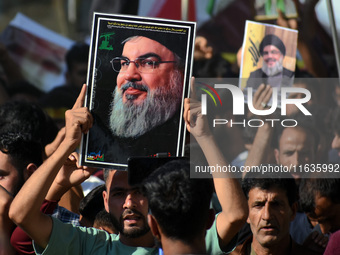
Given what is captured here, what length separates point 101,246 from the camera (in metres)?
3.28

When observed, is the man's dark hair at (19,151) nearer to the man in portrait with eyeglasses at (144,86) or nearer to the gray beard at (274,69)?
the man in portrait with eyeglasses at (144,86)

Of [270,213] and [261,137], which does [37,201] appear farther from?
[261,137]

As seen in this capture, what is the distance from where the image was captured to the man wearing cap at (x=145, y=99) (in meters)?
3.42

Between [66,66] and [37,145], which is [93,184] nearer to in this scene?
[37,145]

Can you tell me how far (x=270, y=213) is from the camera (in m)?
3.74

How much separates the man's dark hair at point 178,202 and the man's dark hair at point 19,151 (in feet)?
3.82

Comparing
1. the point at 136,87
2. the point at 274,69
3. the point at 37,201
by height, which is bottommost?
the point at 37,201

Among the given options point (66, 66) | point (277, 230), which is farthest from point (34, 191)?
point (66, 66)

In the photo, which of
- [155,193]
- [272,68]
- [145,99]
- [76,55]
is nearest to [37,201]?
[155,193]

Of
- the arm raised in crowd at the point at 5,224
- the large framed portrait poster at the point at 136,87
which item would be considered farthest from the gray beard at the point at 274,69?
the arm raised in crowd at the point at 5,224

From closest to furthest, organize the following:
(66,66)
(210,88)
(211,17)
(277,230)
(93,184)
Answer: (277,230) < (210,88) < (93,184) < (66,66) < (211,17)

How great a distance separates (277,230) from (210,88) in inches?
42.9

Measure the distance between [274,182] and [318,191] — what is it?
55cm

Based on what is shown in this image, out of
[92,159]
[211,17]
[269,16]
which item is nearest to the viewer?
[92,159]
